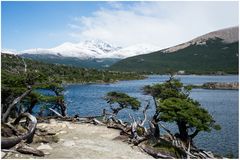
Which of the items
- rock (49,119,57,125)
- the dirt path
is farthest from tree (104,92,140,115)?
the dirt path

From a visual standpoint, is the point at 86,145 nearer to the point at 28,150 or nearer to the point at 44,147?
the point at 44,147

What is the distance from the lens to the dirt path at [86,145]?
21031mm

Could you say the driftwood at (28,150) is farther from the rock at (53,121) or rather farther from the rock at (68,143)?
the rock at (53,121)

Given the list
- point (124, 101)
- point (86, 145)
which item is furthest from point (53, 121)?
point (86, 145)

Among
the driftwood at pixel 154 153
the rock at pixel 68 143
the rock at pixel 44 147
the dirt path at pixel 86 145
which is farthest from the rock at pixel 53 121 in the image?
the driftwood at pixel 154 153

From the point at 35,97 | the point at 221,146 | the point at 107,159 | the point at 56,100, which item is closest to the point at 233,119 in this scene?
the point at 221,146

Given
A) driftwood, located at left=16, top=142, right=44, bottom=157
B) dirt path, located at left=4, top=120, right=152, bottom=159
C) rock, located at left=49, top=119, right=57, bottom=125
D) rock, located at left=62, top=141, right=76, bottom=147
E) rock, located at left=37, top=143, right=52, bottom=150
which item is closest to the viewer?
driftwood, located at left=16, top=142, right=44, bottom=157

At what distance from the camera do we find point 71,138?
1022 inches

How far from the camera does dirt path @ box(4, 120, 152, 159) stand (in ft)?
69.0

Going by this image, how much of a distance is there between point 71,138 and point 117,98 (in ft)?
55.5

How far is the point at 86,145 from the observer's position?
941 inches

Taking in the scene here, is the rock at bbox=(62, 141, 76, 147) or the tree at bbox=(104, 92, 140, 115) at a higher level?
the tree at bbox=(104, 92, 140, 115)

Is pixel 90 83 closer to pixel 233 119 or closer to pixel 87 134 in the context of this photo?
pixel 233 119

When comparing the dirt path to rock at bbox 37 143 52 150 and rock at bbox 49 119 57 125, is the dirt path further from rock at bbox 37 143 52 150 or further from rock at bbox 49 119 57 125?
rock at bbox 49 119 57 125
